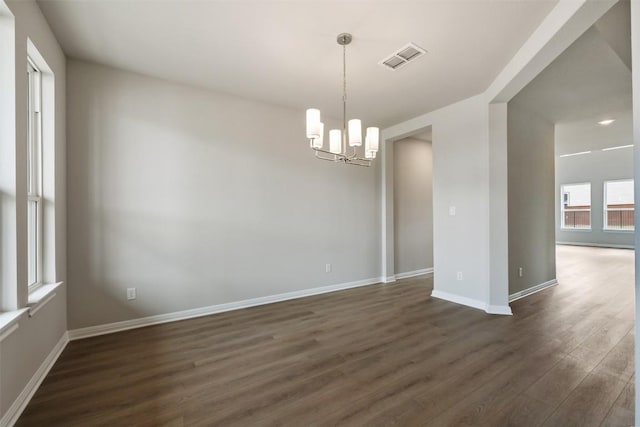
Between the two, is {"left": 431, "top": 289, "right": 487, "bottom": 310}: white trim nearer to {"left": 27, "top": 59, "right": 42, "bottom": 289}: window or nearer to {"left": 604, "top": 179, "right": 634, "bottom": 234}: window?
{"left": 27, "top": 59, "right": 42, "bottom": 289}: window

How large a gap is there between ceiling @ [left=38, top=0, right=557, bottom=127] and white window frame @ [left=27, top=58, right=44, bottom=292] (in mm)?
518

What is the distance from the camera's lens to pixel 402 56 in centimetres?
266

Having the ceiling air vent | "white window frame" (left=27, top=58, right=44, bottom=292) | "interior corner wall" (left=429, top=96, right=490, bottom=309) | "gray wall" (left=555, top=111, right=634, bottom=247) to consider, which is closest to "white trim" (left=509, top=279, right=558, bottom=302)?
"interior corner wall" (left=429, top=96, right=490, bottom=309)

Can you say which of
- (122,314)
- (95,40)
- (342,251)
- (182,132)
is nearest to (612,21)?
(342,251)

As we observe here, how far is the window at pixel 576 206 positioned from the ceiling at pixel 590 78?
6.08 metres

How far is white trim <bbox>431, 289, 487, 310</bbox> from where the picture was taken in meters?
3.56

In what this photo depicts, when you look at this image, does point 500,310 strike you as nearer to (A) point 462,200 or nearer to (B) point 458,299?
(B) point 458,299

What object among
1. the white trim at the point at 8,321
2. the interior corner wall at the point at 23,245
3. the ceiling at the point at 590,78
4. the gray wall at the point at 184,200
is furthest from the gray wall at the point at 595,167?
the white trim at the point at 8,321

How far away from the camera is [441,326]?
2.99 meters

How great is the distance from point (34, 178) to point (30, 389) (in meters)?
1.58

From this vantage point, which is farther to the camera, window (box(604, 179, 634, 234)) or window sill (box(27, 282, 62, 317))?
window (box(604, 179, 634, 234))

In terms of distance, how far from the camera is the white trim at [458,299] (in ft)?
11.7

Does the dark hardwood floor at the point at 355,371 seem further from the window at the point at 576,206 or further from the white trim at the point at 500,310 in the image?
the window at the point at 576,206

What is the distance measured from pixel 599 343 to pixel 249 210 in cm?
392
